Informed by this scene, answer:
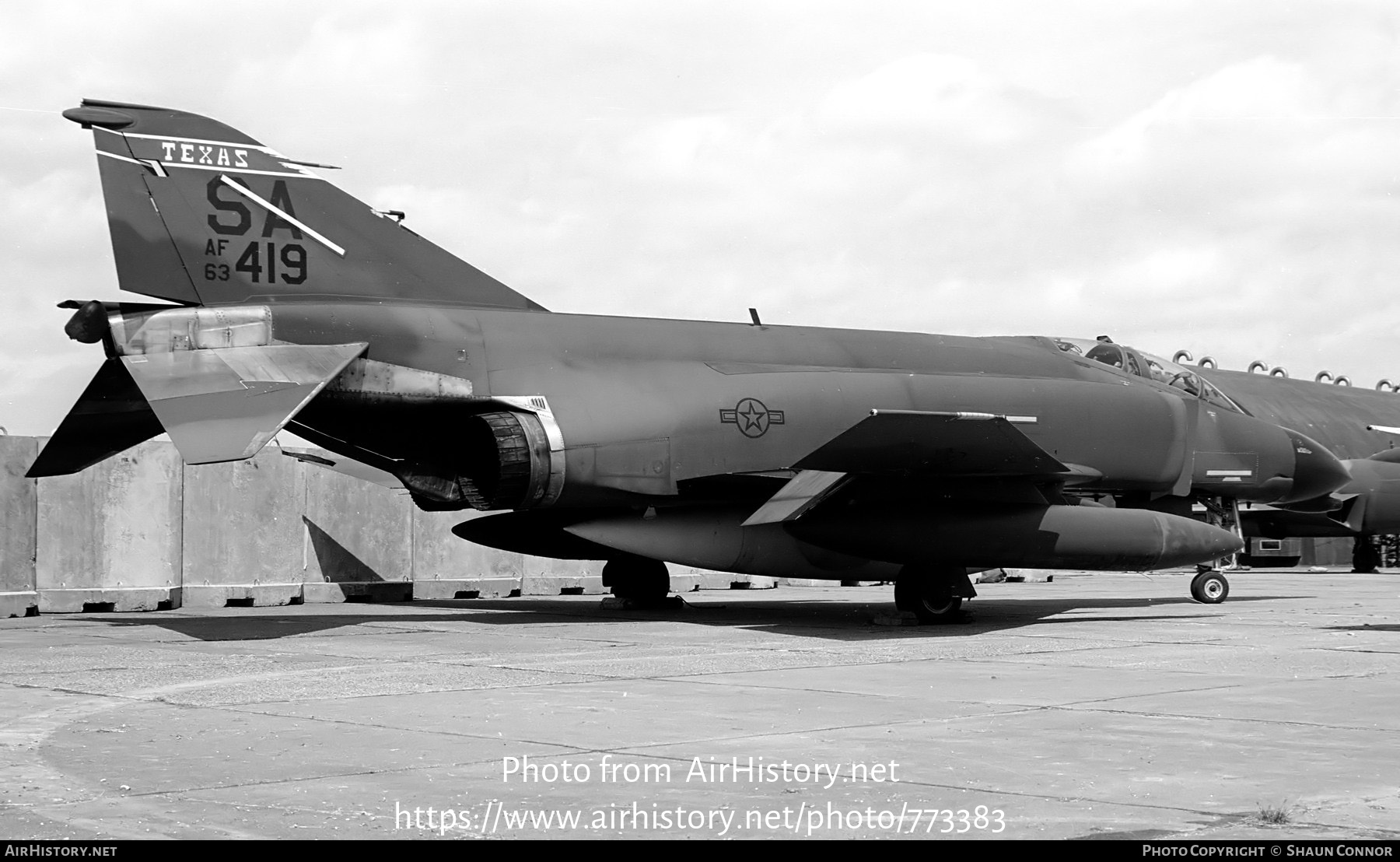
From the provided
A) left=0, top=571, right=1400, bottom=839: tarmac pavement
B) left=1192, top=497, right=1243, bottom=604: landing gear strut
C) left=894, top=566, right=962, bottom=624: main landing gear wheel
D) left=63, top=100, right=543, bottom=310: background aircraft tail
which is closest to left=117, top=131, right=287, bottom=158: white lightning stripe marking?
left=63, top=100, right=543, bottom=310: background aircraft tail

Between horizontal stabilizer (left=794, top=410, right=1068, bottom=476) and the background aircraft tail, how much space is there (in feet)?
14.6

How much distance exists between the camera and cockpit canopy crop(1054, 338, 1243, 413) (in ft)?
53.8

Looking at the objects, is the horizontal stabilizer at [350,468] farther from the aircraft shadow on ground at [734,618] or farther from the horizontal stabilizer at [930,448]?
the horizontal stabilizer at [930,448]

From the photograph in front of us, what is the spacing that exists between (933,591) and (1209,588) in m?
4.33

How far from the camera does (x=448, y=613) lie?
1508 cm

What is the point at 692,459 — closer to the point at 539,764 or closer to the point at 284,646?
the point at 284,646

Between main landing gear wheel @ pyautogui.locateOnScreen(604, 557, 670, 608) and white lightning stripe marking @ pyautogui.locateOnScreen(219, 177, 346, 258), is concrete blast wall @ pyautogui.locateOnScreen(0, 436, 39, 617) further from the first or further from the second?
main landing gear wheel @ pyautogui.locateOnScreen(604, 557, 670, 608)

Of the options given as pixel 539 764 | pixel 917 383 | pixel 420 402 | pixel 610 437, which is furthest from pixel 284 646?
pixel 917 383

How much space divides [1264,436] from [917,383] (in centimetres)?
493

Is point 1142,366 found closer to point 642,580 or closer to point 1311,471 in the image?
point 1311,471

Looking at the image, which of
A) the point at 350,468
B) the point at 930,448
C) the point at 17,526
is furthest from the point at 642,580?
the point at 17,526

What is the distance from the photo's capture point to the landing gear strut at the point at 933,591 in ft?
43.5

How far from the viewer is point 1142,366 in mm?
16531
